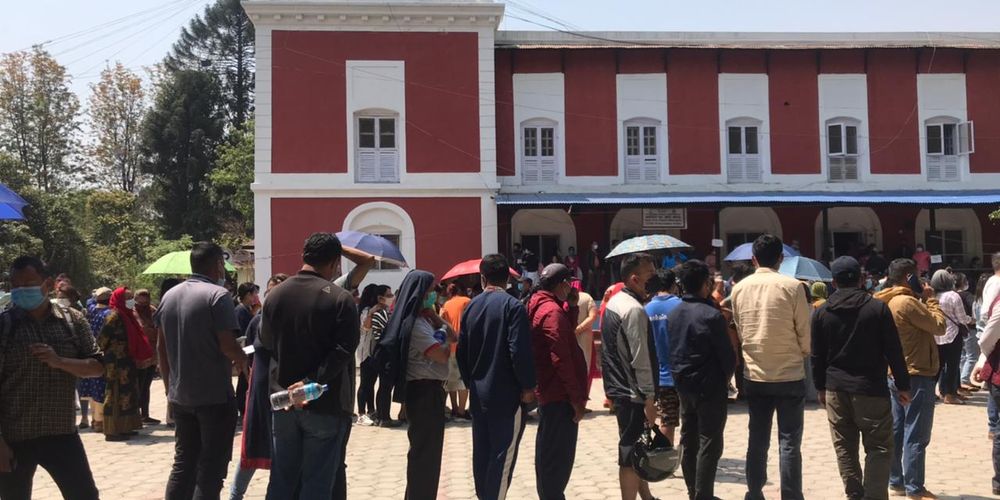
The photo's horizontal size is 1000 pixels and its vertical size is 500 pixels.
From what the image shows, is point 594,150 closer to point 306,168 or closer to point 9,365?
point 306,168

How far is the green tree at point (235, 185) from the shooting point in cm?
3625

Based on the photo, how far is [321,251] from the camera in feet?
15.8

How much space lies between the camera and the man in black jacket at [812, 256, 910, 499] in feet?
18.7

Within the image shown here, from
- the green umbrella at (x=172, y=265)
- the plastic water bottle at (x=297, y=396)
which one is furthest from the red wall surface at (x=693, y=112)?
the plastic water bottle at (x=297, y=396)

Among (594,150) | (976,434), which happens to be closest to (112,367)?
(976,434)

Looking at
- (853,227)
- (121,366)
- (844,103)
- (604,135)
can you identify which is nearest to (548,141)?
(604,135)

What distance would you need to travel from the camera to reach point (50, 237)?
30.2 metres

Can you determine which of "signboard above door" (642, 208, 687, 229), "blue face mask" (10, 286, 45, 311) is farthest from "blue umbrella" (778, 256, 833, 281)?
"blue face mask" (10, 286, 45, 311)

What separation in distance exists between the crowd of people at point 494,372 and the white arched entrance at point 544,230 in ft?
52.8

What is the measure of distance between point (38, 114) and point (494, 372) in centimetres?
4124

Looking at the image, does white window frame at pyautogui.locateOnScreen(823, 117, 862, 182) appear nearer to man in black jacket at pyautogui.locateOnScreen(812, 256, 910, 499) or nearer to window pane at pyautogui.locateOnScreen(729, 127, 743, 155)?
window pane at pyautogui.locateOnScreen(729, 127, 743, 155)

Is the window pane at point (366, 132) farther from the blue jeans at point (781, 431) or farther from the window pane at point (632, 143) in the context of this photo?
the blue jeans at point (781, 431)

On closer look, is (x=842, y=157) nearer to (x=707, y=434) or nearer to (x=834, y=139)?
(x=834, y=139)

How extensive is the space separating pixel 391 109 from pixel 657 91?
7.14 m
